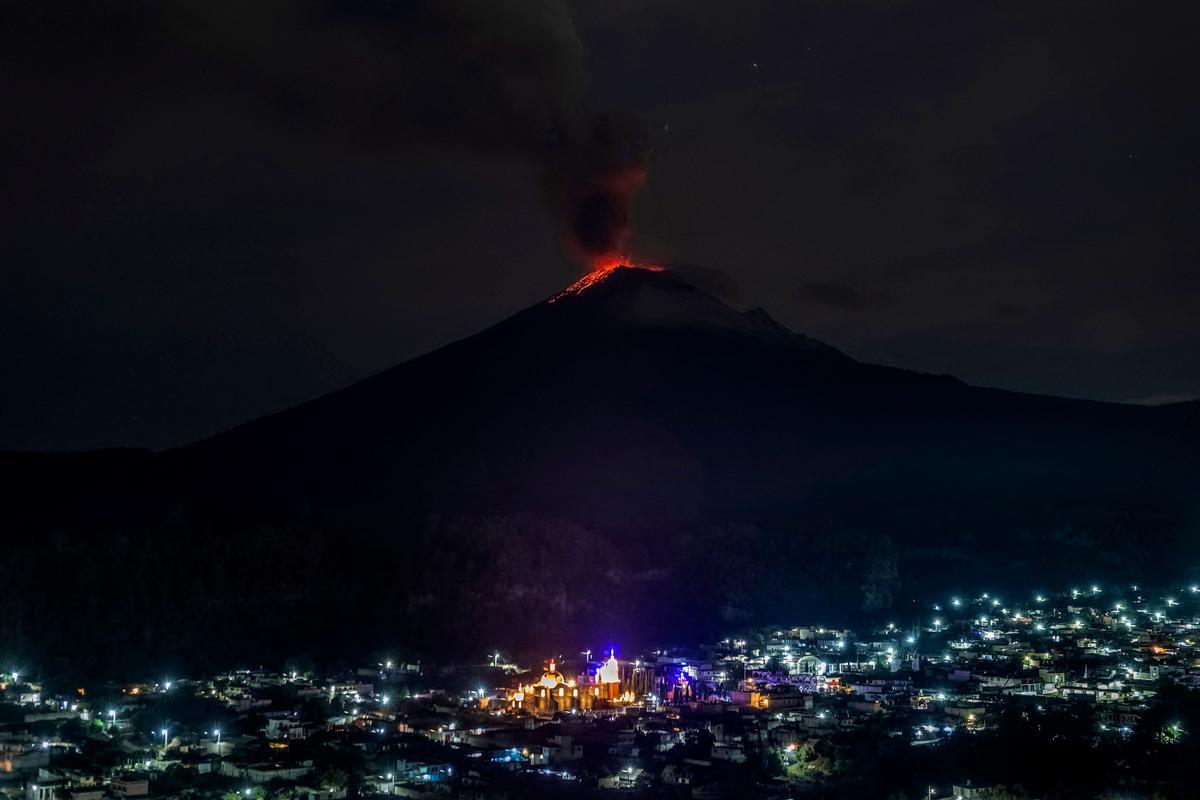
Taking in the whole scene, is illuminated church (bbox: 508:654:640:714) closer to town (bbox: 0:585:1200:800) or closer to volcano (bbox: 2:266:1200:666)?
town (bbox: 0:585:1200:800)

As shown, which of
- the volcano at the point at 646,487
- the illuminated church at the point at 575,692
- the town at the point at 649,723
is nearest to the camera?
the town at the point at 649,723

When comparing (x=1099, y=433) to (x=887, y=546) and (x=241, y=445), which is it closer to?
(x=887, y=546)

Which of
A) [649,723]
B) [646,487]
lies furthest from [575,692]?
[646,487]

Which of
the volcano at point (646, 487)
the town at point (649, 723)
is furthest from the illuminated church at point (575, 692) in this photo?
the volcano at point (646, 487)

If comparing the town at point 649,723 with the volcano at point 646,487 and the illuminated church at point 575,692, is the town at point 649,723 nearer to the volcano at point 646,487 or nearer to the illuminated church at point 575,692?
the illuminated church at point 575,692

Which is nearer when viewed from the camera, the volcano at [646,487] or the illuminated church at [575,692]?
the illuminated church at [575,692]

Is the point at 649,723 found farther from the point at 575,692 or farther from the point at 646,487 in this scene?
the point at 646,487

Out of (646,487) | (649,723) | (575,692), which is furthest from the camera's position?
(646,487)
